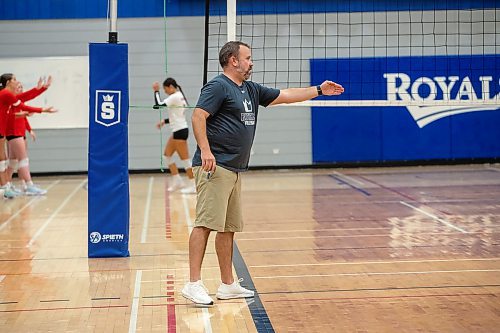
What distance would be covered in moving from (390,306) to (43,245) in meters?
4.65

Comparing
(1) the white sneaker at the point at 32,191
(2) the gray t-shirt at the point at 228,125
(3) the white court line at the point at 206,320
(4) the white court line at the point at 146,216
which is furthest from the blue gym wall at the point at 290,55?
(3) the white court line at the point at 206,320

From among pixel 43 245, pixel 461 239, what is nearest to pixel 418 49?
pixel 461 239

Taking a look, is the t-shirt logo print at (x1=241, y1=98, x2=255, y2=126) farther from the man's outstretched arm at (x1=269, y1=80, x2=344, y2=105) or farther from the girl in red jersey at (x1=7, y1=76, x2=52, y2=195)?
the girl in red jersey at (x1=7, y1=76, x2=52, y2=195)

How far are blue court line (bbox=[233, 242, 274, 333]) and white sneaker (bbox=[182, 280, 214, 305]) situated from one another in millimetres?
329

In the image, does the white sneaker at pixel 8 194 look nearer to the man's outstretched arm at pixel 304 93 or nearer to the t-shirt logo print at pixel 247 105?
the man's outstretched arm at pixel 304 93

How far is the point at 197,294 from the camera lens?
6.22m

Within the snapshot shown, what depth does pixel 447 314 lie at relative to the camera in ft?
19.0

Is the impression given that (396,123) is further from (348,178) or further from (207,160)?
(207,160)

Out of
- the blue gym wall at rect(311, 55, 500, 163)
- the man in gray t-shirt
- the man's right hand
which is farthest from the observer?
the blue gym wall at rect(311, 55, 500, 163)

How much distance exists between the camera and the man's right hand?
602 cm

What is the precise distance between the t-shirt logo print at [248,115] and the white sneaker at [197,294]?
1.31m

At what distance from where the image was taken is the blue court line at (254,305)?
5.58m

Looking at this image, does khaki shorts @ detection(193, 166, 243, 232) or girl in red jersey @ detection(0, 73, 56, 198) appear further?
girl in red jersey @ detection(0, 73, 56, 198)

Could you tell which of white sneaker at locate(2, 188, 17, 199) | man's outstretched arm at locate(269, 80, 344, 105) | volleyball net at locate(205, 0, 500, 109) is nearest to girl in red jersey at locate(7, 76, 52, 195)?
white sneaker at locate(2, 188, 17, 199)
